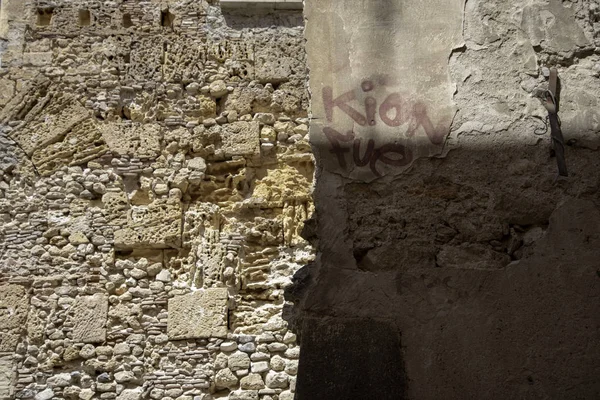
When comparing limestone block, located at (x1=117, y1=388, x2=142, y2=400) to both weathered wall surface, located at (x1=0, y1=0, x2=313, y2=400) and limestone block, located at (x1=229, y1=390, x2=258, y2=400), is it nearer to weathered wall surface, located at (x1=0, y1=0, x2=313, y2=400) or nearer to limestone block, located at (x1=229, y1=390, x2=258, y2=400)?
weathered wall surface, located at (x1=0, y1=0, x2=313, y2=400)

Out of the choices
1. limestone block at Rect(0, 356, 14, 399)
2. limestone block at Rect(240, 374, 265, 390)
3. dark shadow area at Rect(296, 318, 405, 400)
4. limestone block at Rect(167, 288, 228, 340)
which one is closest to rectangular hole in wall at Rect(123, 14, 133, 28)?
limestone block at Rect(167, 288, 228, 340)

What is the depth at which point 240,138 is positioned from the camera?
533 cm

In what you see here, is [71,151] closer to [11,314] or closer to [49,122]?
[49,122]

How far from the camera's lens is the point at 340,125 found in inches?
78.1

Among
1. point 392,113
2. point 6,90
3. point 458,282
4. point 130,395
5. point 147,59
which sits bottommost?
point 130,395

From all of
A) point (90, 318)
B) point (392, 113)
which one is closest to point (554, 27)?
point (392, 113)

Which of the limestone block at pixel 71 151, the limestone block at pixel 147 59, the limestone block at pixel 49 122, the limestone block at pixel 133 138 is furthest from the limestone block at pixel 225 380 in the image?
the limestone block at pixel 147 59

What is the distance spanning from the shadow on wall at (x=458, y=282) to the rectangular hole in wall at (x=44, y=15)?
464cm

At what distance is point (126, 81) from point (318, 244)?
4068mm

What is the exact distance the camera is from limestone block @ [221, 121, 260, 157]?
5281mm

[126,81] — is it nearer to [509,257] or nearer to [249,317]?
[249,317]

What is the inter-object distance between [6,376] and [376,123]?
3829mm

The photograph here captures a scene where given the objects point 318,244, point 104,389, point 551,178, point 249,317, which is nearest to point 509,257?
point 551,178

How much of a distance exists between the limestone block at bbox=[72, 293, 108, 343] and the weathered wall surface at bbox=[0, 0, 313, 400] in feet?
0.03
